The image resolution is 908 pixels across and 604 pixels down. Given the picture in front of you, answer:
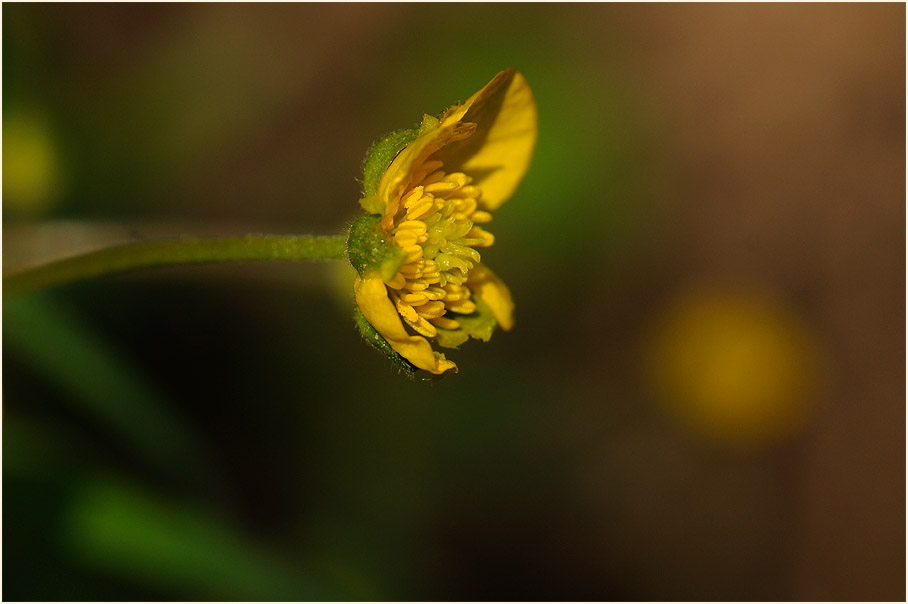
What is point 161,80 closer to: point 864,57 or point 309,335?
point 309,335

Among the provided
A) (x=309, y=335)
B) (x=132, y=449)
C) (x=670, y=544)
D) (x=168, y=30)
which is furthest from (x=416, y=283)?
(x=670, y=544)

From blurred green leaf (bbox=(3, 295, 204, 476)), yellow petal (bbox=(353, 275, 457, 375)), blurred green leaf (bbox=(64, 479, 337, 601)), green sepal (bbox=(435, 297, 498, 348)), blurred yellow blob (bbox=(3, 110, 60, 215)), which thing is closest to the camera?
yellow petal (bbox=(353, 275, 457, 375))

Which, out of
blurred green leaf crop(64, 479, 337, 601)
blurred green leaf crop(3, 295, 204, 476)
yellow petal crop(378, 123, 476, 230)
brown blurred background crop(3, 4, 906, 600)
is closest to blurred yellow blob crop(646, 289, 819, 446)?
brown blurred background crop(3, 4, 906, 600)

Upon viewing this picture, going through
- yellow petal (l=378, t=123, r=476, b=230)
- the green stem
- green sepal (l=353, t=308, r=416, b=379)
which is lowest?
green sepal (l=353, t=308, r=416, b=379)

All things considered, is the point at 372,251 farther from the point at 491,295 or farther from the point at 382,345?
the point at 491,295

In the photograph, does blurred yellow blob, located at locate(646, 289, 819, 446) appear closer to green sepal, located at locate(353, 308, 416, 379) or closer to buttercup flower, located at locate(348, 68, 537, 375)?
buttercup flower, located at locate(348, 68, 537, 375)
